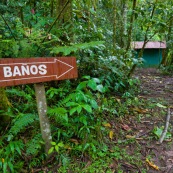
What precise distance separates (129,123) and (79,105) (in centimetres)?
150

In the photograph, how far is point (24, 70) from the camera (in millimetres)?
2012

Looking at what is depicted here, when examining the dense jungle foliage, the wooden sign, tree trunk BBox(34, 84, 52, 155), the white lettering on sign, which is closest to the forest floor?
the dense jungle foliage

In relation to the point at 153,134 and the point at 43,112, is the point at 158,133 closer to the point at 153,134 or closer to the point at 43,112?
the point at 153,134

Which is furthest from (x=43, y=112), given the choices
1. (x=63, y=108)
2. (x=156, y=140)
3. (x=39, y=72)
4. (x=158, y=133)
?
(x=158, y=133)

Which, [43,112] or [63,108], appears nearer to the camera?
[43,112]

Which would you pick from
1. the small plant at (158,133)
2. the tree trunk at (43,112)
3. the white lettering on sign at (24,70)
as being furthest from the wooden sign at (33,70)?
the small plant at (158,133)

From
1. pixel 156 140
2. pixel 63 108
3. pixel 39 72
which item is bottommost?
pixel 156 140

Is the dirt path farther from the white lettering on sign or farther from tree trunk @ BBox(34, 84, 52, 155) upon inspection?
the white lettering on sign

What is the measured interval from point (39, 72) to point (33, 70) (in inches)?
2.6

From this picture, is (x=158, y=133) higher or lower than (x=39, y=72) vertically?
lower

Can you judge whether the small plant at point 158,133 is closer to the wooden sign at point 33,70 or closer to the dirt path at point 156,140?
the dirt path at point 156,140

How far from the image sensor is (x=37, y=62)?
206 centimetres

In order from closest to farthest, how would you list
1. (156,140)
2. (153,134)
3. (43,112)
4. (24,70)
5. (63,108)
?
(24,70), (43,112), (63,108), (156,140), (153,134)

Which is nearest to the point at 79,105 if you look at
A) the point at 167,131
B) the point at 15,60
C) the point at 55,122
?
the point at 55,122
